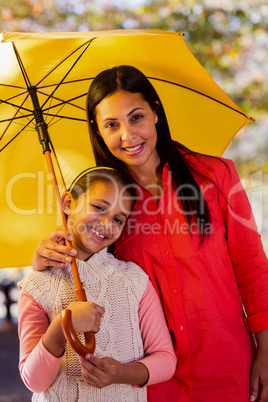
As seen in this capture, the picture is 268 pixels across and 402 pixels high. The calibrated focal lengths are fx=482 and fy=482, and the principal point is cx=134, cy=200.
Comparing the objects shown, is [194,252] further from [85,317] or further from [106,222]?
[85,317]

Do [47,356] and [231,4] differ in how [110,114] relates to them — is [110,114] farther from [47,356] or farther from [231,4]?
[231,4]

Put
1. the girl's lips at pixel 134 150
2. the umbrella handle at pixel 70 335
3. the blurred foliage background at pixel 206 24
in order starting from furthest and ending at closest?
1. the blurred foliage background at pixel 206 24
2. the girl's lips at pixel 134 150
3. the umbrella handle at pixel 70 335

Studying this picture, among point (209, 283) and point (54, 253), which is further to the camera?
point (209, 283)

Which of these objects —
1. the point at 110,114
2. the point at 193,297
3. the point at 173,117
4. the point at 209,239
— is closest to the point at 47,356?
the point at 193,297

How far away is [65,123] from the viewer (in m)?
2.18

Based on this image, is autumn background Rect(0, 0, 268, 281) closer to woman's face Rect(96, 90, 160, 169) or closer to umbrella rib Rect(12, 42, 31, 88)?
woman's face Rect(96, 90, 160, 169)

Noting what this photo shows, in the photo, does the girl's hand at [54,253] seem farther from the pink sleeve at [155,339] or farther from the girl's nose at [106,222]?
the pink sleeve at [155,339]

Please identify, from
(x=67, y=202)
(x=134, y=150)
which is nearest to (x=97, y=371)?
(x=67, y=202)

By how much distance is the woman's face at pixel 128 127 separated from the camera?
5.97 feet

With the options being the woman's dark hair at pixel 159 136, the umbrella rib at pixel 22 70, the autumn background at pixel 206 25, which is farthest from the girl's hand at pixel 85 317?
the autumn background at pixel 206 25

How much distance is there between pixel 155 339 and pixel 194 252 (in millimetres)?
349

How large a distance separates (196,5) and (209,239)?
12.7ft

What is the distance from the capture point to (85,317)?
1432 millimetres

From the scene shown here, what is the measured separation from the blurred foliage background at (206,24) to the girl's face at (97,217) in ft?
11.0
